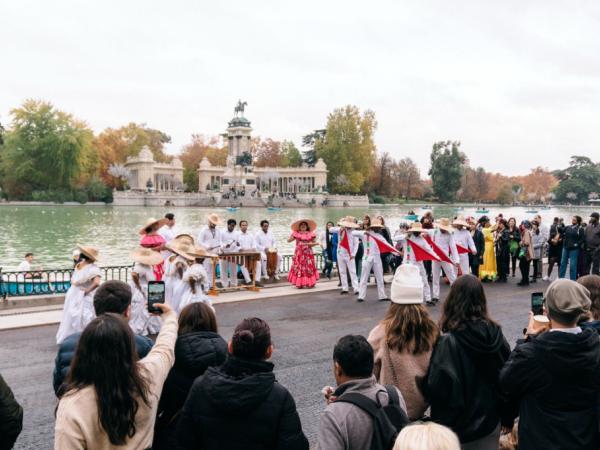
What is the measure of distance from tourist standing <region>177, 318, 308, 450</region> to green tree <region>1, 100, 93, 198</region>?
79.5 meters

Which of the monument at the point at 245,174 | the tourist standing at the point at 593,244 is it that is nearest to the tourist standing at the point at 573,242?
the tourist standing at the point at 593,244

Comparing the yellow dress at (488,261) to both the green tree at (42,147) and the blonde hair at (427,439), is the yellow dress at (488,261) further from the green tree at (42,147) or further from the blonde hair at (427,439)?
the green tree at (42,147)

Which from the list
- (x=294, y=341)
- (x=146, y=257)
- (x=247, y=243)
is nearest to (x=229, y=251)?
(x=247, y=243)

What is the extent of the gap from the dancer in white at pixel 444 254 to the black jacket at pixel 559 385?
30.9ft

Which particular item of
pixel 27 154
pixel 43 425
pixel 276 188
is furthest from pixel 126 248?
pixel 276 188

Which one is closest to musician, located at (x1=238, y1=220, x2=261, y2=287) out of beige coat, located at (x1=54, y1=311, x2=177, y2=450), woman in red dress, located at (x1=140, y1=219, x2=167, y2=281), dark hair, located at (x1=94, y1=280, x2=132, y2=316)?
woman in red dress, located at (x1=140, y1=219, x2=167, y2=281)

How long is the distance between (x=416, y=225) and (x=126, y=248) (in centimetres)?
2165

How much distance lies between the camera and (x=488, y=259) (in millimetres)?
16016

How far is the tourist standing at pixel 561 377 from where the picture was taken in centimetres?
319

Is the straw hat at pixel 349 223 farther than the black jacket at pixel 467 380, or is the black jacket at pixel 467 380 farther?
the straw hat at pixel 349 223

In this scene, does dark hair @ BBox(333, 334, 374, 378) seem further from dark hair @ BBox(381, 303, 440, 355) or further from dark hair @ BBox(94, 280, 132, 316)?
dark hair @ BBox(94, 280, 132, 316)

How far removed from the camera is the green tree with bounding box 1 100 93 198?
76188 mm

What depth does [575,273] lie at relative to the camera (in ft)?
47.3

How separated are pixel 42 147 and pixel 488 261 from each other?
7398 cm
